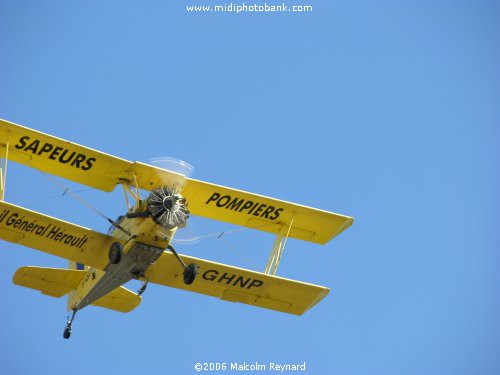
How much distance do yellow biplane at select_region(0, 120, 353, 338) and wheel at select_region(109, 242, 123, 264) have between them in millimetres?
17

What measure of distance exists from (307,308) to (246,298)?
A: 122cm

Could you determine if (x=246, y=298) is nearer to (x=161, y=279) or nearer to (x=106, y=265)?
(x=161, y=279)

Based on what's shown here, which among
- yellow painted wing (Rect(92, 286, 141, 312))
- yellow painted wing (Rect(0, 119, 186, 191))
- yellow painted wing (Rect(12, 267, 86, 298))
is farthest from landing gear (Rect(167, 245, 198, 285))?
yellow painted wing (Rect(12, 267, 86, 298))

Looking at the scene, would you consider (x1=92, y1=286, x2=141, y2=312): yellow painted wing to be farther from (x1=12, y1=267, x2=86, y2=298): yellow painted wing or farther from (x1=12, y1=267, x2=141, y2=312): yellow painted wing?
(x1=12, y1=267, x2=86, y2=298): yellow painted wing

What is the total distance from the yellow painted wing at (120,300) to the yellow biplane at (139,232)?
2cm

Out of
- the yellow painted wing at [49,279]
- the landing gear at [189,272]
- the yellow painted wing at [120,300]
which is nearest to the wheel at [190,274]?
the landing gear at [189,272]

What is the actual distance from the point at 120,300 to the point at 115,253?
3355 millimetres

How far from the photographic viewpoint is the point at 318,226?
63.9 feet

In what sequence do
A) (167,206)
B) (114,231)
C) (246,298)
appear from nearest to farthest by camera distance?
(167,206), (114,231), (246,298)

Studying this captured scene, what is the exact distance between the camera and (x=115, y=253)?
1627 cm

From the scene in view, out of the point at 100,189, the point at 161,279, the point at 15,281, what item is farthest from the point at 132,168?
the point at 15,281

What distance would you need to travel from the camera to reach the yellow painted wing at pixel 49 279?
18562 mm

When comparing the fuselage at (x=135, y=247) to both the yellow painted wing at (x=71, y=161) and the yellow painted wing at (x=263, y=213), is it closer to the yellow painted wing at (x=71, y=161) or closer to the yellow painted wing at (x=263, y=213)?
the yellow painted wing at (x=71, y=161)

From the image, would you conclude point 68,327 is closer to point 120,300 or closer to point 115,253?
point 120,300
